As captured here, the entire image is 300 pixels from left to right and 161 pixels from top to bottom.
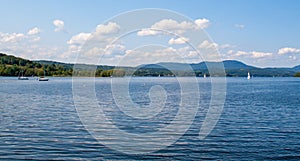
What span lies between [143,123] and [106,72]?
169 m

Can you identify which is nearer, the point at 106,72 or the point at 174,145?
the point at 174,145

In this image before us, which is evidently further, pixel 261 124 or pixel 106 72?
pixel 106 72

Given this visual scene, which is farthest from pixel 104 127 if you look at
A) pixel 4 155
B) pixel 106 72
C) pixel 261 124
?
pixel 106 72

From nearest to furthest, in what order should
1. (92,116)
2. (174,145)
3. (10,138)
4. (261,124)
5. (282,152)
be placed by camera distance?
(282,152), (174,145), (10,138), (261,124), (92,116)

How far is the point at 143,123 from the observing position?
3072 cm

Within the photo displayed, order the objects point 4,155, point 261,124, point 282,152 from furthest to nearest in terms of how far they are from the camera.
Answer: point 261,124
point 282,152
point 4,155

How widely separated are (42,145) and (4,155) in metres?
2.53

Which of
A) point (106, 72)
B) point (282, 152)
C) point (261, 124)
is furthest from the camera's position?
point (106, 72)

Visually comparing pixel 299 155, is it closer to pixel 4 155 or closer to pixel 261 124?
pixel 261 124

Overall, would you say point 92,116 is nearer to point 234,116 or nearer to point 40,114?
point 40,114

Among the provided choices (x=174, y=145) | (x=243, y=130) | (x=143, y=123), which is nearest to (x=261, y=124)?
(x=243, y=130)

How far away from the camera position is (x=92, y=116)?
34.9 m

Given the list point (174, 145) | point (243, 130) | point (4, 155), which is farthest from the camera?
point (243, 130)

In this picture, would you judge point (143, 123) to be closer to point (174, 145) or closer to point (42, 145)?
point (174, 145)
